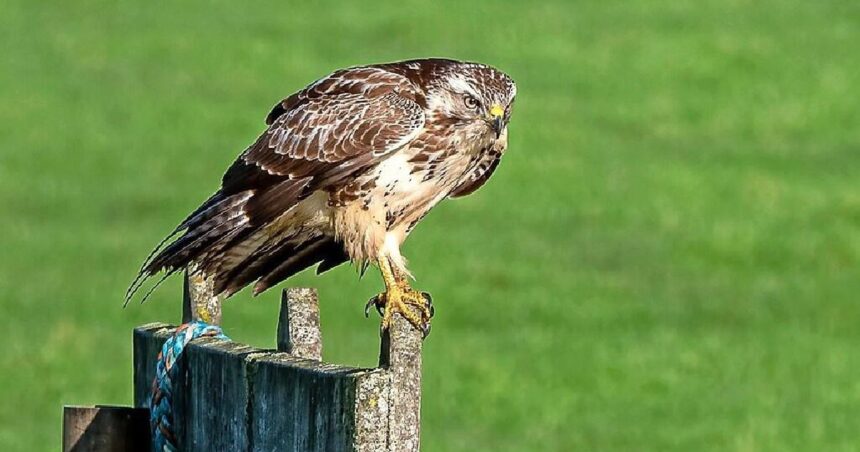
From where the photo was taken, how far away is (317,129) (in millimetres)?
7160

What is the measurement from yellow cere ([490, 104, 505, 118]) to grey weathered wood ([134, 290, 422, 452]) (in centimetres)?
228

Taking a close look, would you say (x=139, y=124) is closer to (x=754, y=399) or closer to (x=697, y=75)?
(x=697, y=75)

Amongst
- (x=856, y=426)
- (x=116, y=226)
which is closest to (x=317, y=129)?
(x=856, y=426)

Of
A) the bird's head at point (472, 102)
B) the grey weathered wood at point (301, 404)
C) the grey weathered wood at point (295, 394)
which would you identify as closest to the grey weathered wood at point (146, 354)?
the grey weathered wood at point (295, 394)

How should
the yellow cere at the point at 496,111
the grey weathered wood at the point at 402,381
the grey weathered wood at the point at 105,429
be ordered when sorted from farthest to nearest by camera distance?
the yellow cere at the point at 496,111 → the grey weathered wood at the point at 105,429 → the grey weathered wood at the point at 402,381

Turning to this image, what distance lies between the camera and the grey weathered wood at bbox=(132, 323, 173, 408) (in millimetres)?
5012

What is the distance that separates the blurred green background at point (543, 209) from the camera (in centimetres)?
1370

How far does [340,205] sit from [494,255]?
11.5m

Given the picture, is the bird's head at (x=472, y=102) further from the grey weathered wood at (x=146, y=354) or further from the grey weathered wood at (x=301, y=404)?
the grey weathered wood at (x=301, y=404)

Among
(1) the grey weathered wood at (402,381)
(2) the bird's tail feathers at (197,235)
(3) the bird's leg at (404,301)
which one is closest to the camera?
(1) the grey weathered wood at (402,381)

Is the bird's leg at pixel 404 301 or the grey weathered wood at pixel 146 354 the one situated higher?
the bird's leg at pixel 404 301

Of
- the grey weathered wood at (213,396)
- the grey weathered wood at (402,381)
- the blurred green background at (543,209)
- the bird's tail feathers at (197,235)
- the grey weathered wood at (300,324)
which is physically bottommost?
the grey weathered wood at (402,381)

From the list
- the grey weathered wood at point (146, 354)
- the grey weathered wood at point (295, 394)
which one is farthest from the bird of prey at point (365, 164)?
the grey weathered wood at point (295, 394)

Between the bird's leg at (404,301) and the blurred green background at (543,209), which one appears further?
the blurred green background at (543,209)
